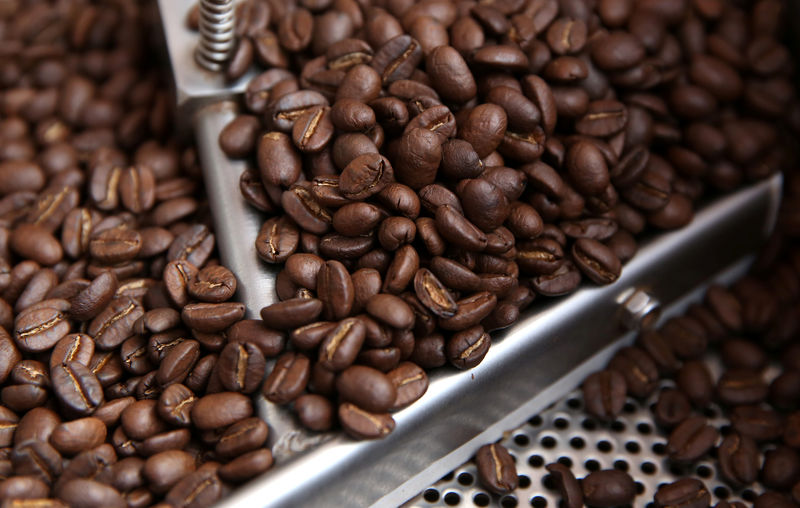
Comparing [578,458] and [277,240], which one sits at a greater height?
[277,240]

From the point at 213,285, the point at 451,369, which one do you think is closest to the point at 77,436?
the point at 213,285

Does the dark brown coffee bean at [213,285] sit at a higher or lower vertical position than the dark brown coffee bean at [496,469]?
higher

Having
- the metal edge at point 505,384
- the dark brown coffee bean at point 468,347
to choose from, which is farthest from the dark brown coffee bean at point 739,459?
the dark brown coffee bean at point 468,347

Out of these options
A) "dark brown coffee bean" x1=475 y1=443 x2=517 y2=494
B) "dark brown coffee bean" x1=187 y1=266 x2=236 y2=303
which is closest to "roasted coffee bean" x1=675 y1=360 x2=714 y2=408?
"dark brown coffee bean" x1=475 y1=443 x2=517 y2=494

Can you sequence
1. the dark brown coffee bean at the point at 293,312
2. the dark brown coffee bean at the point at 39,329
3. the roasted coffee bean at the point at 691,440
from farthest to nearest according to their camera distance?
1. the roasted coffee bean at the point at 691,440
2. the dark brown coffee bean at the point at 39,329
3. the dark brown coffee bean at the point at 293,312

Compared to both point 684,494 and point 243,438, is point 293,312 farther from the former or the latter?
point 684,494

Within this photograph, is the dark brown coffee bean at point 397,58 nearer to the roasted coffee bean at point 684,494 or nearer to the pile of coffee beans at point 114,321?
the pile of coffee beans at point 114,321

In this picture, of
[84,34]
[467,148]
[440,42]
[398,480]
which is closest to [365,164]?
[467,148]
